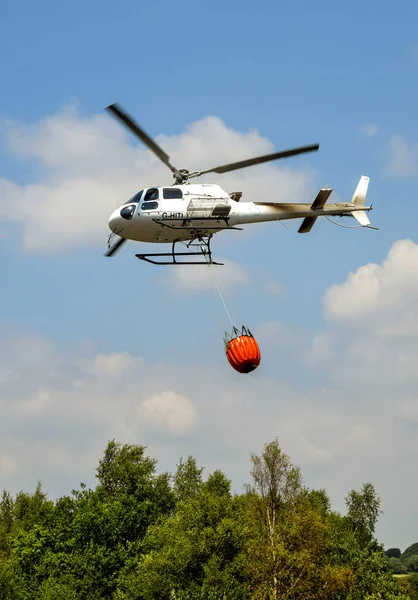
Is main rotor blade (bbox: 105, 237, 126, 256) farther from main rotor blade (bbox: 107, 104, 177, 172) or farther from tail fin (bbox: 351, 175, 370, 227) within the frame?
tail fin (bbox: 351, 175, 370, 227)

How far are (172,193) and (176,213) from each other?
0.91 metres

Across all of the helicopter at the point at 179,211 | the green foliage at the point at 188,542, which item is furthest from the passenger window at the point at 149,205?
the green foliage at the point at 188,542

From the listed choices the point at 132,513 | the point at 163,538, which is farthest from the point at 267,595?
the point at 132,513

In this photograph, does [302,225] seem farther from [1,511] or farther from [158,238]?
[1,511]

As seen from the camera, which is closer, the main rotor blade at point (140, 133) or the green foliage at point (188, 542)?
the main rotor blade at point (140, 133)

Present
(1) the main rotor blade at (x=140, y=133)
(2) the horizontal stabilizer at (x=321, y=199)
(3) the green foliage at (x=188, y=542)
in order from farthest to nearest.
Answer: (3) the green foliage at (x=188, y=542)
(2) the horizontal stabilizer at (x=321, y=199)
(1) the main rotor blade at (x=140, y=133)

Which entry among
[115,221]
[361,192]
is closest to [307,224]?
[361,192]

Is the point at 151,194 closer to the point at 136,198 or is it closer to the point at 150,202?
the point at 150,202

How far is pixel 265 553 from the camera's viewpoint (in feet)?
177

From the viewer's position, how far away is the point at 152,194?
115 feet

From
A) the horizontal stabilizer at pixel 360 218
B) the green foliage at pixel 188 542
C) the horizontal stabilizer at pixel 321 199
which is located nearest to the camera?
the horizontal stabilizer at pixel 321 199

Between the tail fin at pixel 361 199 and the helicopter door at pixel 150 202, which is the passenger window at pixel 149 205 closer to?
the helicopter door at pixel 150 202

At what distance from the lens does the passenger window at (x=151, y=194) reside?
115 feet

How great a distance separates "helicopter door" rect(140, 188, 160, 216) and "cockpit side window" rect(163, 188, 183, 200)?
11.9 inches
